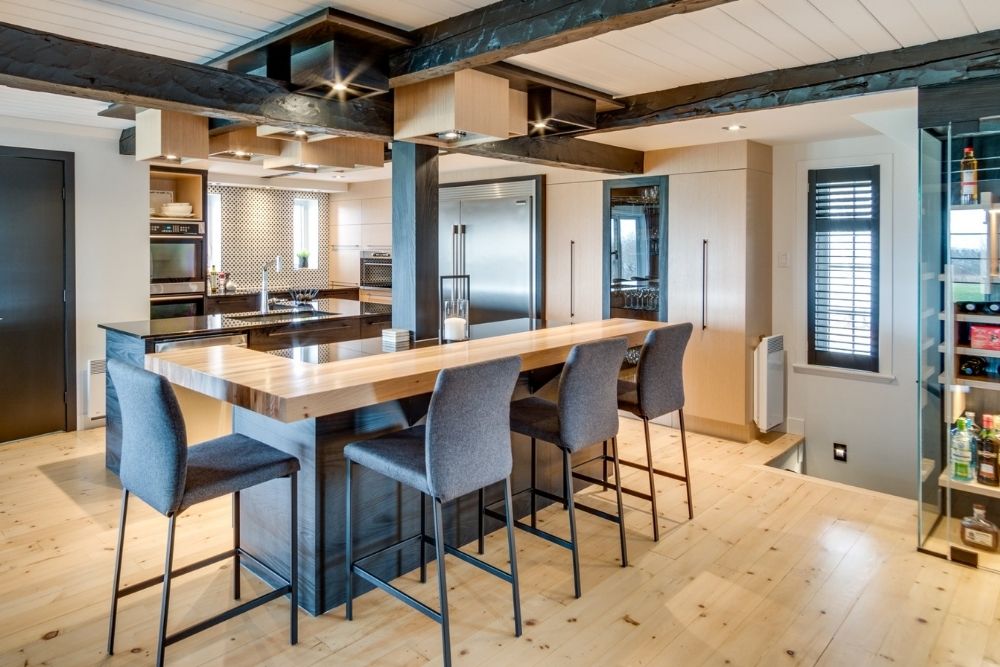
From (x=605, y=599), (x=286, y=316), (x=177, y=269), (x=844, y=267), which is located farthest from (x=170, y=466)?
(x=177, y=269)

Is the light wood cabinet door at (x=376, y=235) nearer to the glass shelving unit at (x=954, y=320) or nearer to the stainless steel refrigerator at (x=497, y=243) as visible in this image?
the stainless steel refrigerator at (x=497, y=243)

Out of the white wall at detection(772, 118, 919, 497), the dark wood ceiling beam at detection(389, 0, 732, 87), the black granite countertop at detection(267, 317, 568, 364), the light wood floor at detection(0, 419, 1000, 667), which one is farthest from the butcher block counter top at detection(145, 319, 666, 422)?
the white wall at detection(772, 118, 919, 497)

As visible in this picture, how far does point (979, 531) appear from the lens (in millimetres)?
2893

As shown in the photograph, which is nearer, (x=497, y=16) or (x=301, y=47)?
(x=497, y=16)

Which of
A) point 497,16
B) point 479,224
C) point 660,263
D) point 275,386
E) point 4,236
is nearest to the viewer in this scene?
point 275,386

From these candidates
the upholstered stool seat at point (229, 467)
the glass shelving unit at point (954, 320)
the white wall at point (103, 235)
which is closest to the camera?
the upholstered stool seat at point (229, 467)

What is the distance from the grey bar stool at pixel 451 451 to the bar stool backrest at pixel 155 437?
1.93ft

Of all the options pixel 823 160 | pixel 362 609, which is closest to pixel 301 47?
pixel 362 609

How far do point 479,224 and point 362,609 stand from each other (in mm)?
4206

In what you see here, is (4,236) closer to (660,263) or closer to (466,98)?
(466,98)

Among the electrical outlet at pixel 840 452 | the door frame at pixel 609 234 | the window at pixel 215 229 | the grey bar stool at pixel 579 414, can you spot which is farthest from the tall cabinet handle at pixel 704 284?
the window at pixel 215 229

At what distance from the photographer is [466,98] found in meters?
2.79

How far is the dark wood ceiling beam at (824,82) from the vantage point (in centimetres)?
Answer: 265

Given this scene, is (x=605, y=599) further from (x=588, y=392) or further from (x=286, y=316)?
(x=286, y=316)
